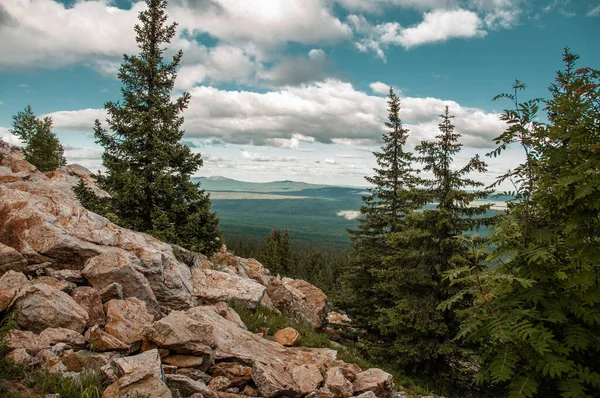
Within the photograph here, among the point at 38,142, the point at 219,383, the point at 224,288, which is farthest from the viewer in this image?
the point at 38,142

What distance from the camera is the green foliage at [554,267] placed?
3.99 metres

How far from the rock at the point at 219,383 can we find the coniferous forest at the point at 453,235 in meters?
4.46

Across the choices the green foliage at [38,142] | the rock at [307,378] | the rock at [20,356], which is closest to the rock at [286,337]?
the rock at [307,378]

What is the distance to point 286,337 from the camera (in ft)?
36.6

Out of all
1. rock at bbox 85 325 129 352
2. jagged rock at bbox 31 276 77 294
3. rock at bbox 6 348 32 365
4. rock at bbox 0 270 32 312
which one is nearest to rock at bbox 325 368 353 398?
rock at bbox 85 325 129 352

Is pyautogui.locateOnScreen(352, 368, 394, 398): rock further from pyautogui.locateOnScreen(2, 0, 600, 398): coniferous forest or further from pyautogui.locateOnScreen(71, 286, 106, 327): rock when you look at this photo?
pyautogui.locateOnScreen(71, 286, 106, 327): rock

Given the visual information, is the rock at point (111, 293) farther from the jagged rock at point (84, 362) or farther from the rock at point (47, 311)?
the jagged rock at point (84, 362)

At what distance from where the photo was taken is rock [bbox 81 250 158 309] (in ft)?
27.8

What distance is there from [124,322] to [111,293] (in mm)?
1389

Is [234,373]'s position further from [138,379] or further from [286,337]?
[286,337]

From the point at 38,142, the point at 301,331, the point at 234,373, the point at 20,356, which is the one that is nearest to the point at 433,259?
the point at 301,331

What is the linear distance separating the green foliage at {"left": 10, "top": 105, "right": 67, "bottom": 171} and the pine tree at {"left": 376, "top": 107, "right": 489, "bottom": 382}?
2944 cm

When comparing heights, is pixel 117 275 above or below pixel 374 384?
above

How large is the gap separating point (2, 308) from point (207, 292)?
6433 millimetres
